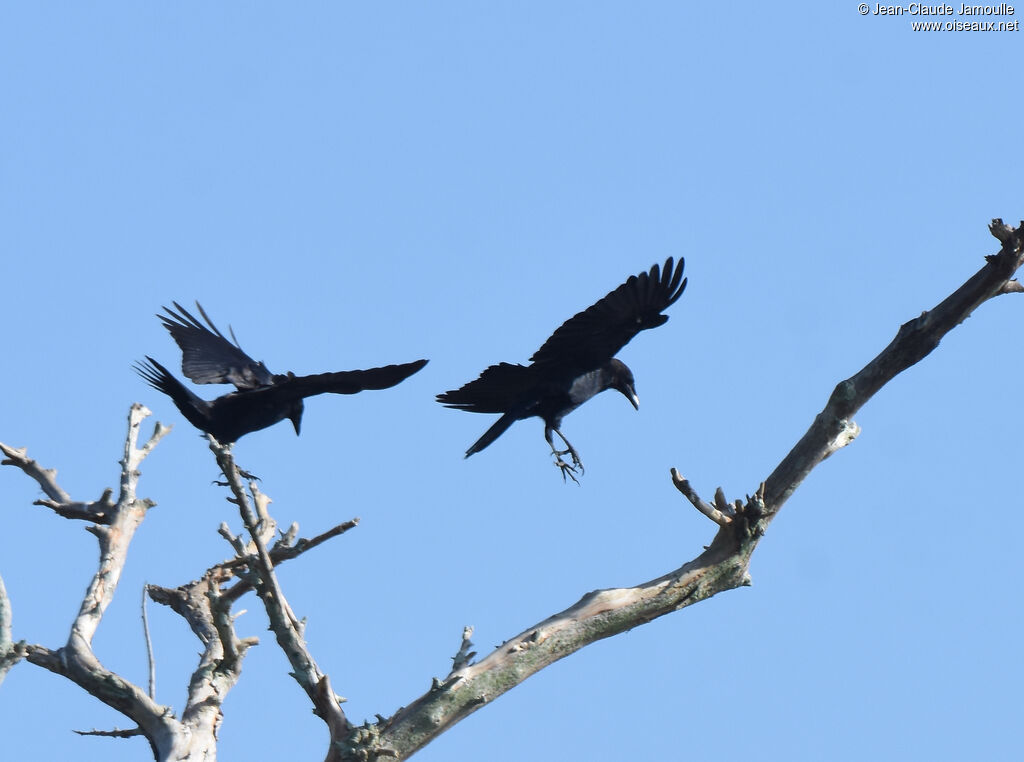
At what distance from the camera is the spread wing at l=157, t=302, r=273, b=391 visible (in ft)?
27.0

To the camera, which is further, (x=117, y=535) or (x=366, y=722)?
(x=117, y=535)

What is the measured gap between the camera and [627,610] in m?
5.96

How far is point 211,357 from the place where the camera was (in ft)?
27.8

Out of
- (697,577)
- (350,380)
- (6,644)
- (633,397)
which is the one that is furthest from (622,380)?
(6,644)

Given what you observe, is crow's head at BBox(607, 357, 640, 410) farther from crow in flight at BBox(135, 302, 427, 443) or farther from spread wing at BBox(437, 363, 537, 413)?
crow in flight at BBox(135, 302, 427, 443)

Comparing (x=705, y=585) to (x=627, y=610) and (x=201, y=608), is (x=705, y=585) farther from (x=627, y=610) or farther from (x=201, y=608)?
(x=201, y=608)

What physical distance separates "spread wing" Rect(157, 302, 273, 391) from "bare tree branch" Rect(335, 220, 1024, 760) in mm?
3240

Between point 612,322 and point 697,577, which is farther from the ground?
point 612,322

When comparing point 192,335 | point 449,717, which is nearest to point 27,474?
point 192,335

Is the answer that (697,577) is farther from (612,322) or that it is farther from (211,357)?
(211,357)

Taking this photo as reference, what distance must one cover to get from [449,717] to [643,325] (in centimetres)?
297

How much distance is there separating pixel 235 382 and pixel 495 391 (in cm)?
182

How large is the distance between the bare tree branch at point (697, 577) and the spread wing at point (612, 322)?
1.64 meters

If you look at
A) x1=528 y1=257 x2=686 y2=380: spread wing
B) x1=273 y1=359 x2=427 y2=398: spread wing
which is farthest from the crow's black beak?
x1=273 y1=359 x2=427 y2=398: spread wing
